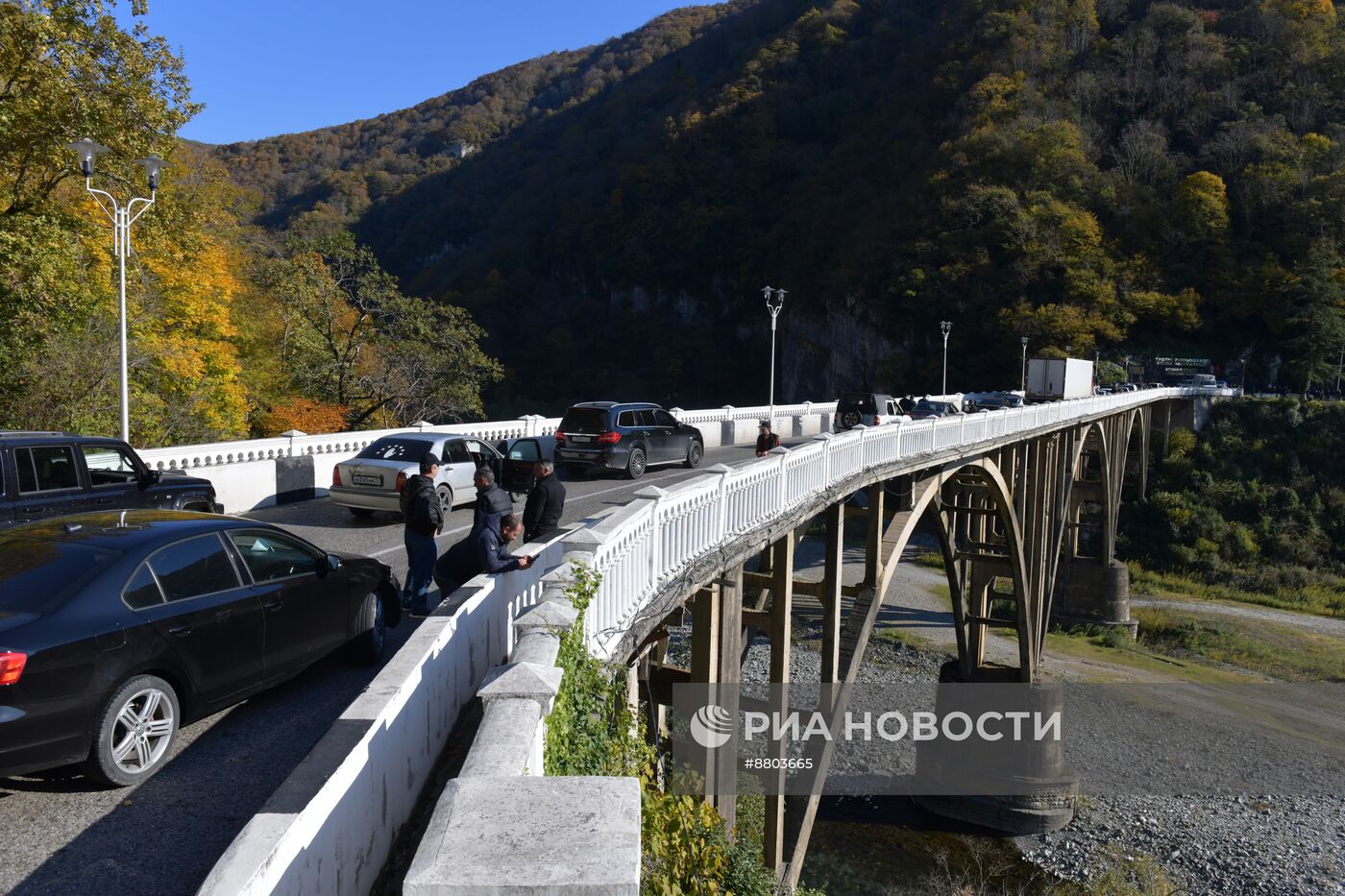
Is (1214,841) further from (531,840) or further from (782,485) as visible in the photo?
(531,840)

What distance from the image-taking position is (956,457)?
56.4ft

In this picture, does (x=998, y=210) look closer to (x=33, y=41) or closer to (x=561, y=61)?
(x=33, y=41)

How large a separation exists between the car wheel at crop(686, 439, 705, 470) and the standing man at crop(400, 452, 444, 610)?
12.6 meters

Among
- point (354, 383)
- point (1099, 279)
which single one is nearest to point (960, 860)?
point (354, 383)

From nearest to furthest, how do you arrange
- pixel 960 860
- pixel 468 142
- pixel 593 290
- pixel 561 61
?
pixel 960 860, pixel 593 290, pixel 468 142, pixel 561 61

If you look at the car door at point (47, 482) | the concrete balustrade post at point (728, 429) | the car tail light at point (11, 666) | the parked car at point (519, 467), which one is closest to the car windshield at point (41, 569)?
the car tail light at point (11, 666)

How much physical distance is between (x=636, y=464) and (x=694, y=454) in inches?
88.9

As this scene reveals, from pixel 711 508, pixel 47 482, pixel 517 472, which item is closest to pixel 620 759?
pixel 711 508

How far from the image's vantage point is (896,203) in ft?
254

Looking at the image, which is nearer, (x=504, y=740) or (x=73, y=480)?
(x=504, y=740)

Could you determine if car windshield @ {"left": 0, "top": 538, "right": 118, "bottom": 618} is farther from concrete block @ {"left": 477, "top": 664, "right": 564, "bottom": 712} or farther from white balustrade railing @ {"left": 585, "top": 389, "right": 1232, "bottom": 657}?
white balustrade railing @ {"left": 585, "top": 389, "right": 1232, "bottom": 657}

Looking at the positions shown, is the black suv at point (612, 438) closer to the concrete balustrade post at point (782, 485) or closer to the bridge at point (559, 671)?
the bridge at point (559, 671)

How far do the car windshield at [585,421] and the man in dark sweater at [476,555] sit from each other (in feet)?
36.7

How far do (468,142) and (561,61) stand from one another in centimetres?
4555
